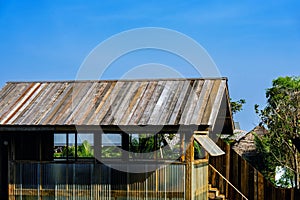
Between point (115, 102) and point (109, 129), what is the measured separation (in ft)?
5.23

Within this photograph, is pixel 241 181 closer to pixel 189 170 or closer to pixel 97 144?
pixel 189 170

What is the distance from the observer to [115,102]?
65.1 feet

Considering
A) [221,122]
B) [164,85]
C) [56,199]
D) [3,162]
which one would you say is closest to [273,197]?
[221,122]

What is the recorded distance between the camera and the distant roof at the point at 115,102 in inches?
727

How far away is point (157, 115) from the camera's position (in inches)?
728

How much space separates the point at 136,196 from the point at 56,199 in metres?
2.56

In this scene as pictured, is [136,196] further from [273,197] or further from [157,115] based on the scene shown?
[273,197]

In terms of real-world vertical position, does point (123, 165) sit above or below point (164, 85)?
below

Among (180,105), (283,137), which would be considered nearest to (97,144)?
(180,105)

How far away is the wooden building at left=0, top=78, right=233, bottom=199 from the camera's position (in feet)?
59.8

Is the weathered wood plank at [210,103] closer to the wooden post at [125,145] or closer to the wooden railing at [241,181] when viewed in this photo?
the wooden post at [125,145]

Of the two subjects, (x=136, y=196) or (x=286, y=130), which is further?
(x=286, y=130)

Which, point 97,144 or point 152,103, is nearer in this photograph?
point 152,103

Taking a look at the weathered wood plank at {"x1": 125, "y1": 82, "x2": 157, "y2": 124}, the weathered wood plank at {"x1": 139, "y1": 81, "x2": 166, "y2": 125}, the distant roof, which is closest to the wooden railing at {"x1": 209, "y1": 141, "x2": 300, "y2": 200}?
the distant roof
